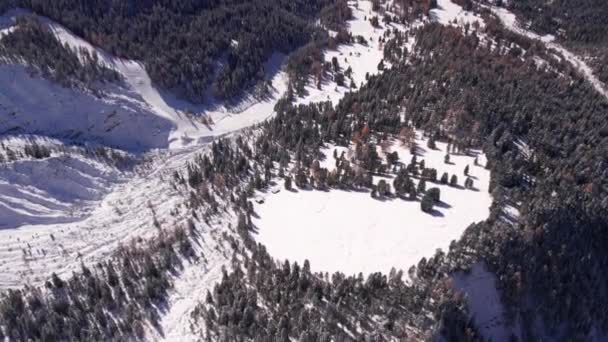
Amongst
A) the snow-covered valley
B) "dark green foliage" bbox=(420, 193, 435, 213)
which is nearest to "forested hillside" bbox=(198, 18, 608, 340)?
the snow-covered valley

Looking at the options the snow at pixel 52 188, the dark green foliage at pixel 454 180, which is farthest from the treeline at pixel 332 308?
the snow at pixel 52 188

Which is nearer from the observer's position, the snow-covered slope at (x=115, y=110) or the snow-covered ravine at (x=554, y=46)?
the snow-covered slope at (x=115, y=110)

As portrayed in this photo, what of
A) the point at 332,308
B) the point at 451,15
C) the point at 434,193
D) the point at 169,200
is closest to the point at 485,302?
the point at 434,193

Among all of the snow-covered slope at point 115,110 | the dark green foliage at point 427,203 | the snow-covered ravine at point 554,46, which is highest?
the snow-covered ravine at point 554,46

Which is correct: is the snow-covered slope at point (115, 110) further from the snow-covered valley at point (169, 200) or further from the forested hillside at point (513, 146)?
the forested hillside at point (513, 146)

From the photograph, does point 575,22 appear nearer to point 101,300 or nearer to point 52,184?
point 52,184

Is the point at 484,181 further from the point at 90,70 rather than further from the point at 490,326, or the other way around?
the point at 90,70
